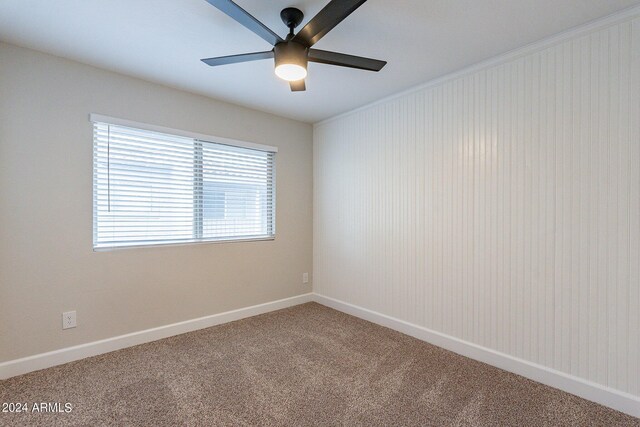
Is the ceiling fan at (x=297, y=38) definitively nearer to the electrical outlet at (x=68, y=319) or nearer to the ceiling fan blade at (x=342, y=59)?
the ceiling fan blade at (x=342, y=59)

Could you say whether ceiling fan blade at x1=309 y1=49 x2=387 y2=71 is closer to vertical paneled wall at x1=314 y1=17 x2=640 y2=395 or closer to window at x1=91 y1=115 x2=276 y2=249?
vertical paneled wall at x1=314 y1=17 x2=640 y2=395

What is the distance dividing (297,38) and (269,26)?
1.56 feet

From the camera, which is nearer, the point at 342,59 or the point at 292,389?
the point at 342,59

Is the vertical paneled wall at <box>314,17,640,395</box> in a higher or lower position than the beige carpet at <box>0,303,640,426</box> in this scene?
higher

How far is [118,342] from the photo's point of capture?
2.63m

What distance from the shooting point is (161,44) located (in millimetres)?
2186

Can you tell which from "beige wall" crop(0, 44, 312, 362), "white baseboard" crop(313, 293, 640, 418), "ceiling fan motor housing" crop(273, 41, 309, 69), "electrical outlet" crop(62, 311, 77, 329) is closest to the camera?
"ceiling fan motor housing" crop(273, 41, 309, 69)

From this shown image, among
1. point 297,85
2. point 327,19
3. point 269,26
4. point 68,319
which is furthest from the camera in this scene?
point 68,319

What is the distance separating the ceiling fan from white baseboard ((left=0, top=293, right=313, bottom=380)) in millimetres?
2360

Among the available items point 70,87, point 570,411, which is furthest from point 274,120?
point 570,411

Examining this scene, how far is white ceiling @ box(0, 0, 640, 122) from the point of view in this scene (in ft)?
5.88

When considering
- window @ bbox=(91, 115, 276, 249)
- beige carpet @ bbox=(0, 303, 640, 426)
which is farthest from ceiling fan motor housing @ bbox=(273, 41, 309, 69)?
beige carpet @ bbox=(0, 303, 640, 426)

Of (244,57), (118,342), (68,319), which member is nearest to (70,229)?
(68,319)

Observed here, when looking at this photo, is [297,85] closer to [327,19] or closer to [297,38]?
[297,38]
